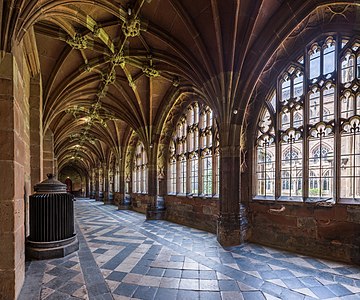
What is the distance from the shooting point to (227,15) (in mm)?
5270

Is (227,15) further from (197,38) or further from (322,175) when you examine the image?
(322,175)

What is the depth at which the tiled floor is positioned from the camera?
11.1ft

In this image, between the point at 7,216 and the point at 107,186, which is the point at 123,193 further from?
the point at 7,216

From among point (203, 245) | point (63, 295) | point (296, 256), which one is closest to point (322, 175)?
point (296, 256)

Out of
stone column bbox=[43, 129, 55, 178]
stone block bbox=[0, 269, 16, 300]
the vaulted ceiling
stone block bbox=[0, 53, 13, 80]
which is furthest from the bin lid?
stone column bbox=[43, 129, 55, 178]

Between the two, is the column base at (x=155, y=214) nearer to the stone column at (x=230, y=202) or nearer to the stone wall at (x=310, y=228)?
the stone column at (x=230, y=202)

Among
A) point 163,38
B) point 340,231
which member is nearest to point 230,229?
point 340,231

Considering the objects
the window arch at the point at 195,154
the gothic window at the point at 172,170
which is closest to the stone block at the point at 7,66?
the window arch at the point at 195,154

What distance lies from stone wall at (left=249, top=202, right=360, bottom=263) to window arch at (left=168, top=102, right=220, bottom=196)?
2029mm

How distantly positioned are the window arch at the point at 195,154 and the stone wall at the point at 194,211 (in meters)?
0.34

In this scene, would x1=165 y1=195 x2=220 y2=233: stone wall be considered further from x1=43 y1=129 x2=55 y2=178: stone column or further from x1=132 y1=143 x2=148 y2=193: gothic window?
x1=43 y1=129 x2=55 y2=178: stone column

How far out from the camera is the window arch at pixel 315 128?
4.95m

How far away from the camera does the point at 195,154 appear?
914 centimetres

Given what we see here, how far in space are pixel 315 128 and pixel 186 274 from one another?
4364mm
